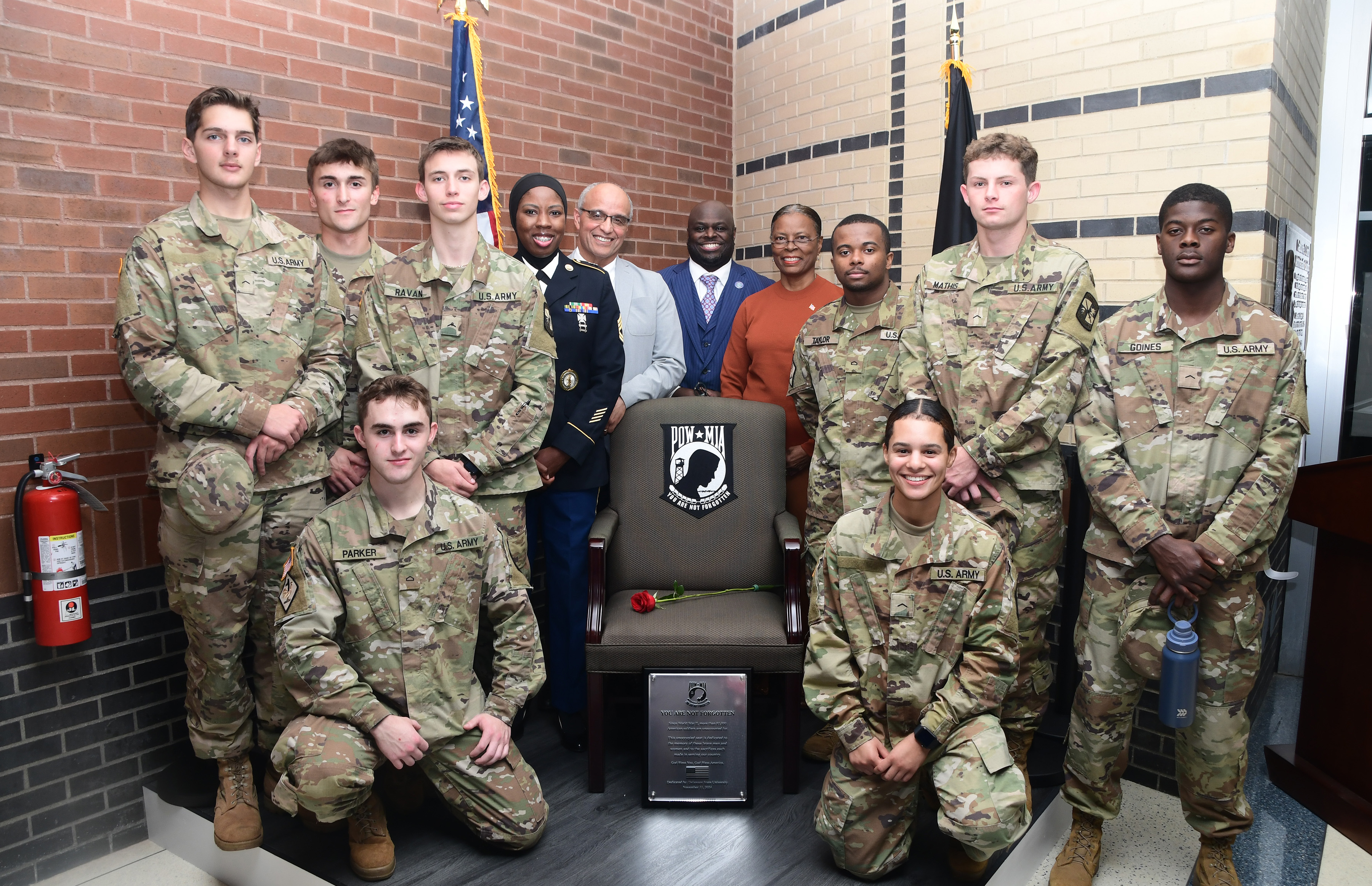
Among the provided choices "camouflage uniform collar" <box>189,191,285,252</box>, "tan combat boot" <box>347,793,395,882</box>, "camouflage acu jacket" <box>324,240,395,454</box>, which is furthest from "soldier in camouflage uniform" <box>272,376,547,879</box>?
"camouflage uniform collar" <box>189,191,285,252</box>

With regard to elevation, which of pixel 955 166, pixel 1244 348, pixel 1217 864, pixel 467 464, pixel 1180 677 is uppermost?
pixel 955 166

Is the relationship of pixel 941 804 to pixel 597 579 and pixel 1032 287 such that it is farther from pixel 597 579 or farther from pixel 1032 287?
pixel 1032 287

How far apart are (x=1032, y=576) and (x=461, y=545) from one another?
1.69 meters

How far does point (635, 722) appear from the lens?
130 inches

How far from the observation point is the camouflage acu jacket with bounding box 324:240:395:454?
2932mm

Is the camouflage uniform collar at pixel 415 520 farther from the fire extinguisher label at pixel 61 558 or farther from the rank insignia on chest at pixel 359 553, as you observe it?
the fire extinguisher label at pixel 61 558

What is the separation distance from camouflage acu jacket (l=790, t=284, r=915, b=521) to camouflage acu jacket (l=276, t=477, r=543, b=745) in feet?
3.85

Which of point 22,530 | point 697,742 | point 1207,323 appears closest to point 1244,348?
point 1207,323

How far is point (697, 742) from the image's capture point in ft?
8.98

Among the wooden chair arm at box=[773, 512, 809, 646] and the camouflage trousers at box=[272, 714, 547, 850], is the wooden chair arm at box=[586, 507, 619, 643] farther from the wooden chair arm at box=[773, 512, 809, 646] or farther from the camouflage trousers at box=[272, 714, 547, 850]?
the wooden chair arm at box=[773, 512, 809, 646]

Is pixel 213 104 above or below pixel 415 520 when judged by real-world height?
above

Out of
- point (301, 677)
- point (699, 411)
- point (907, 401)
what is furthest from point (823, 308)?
point (301, 677)

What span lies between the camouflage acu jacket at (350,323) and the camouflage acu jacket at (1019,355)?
189 cm

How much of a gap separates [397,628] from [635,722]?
1166mm
